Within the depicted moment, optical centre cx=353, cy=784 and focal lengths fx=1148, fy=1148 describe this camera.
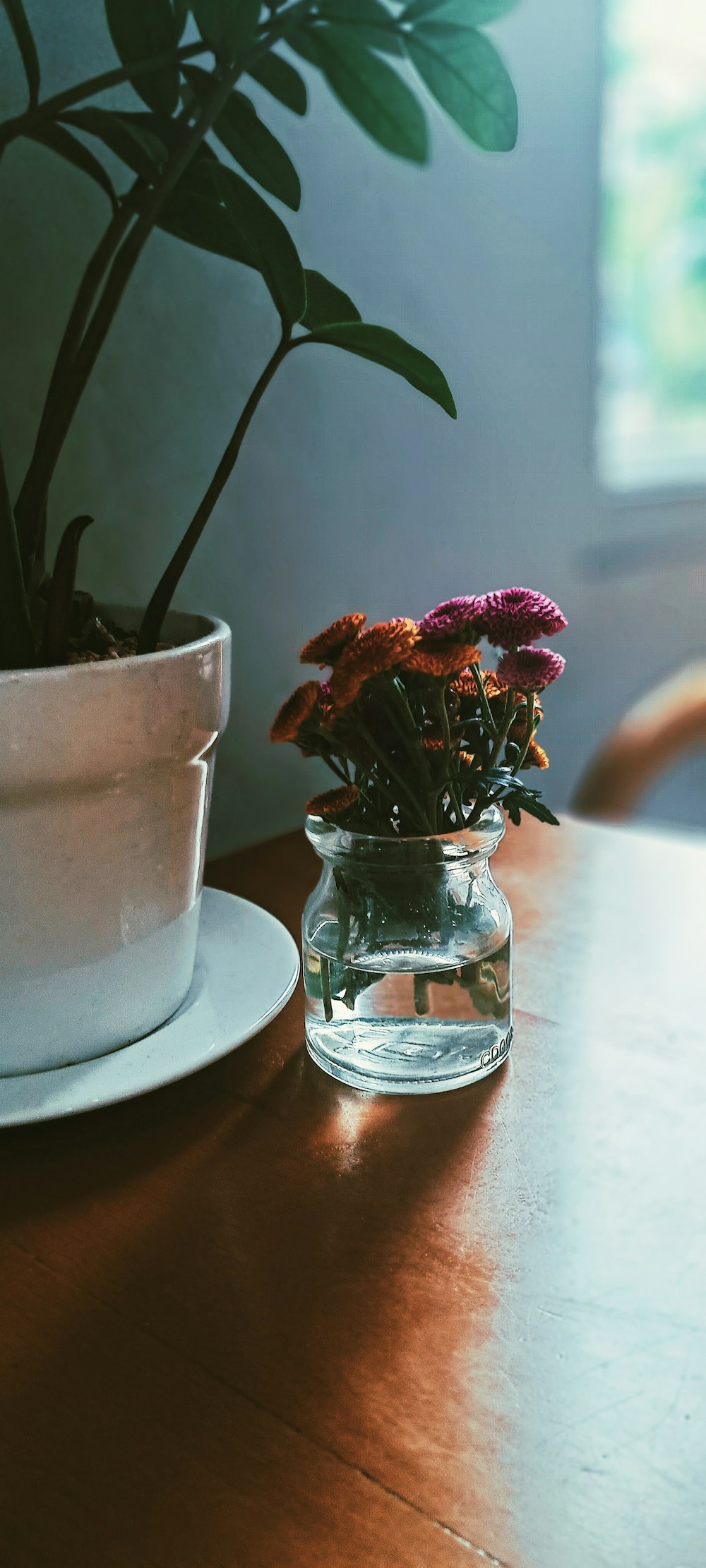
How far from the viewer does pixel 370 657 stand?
1.41ft

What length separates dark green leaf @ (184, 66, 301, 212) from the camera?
1.46ft

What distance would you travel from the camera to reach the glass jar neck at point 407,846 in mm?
484

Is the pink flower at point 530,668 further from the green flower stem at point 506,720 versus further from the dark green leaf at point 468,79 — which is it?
the dark green leaf at point 468,79

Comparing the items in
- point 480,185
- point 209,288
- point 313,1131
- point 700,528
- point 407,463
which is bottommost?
point 313,1131

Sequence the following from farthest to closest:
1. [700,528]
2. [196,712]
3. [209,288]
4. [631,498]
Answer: [700,528] → [631,498] → [209,288] → [196,712]

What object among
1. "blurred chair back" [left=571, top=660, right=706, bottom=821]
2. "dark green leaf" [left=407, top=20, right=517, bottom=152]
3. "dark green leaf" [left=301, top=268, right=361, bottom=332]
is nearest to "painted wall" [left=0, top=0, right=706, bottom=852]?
"blurred chair back" [left=571, top=660, right=706, bottom=821]

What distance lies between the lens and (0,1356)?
14.0 inches

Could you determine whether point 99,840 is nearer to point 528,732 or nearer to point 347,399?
point 528,732

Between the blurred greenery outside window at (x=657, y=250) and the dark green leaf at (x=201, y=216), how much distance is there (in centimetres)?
93

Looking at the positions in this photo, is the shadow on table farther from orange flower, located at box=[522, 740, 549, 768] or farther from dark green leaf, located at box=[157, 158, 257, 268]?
dark green leaf, located at box=[157, 158, 257, 268]

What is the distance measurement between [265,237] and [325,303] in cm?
7

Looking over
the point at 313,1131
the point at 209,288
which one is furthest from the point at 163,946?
the point at 209,288

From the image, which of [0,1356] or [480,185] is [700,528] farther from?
[0,1356]

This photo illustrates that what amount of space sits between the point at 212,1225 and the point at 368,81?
0.39 meters
